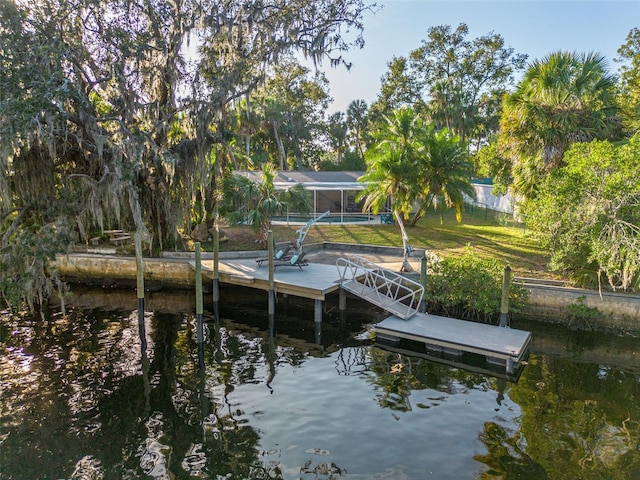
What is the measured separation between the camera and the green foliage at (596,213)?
37.4ft

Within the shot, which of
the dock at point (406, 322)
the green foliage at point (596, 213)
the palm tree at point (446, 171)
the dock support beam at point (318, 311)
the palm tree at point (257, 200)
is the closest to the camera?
the dock at point (406, 322)

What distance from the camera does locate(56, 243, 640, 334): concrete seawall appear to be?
39.7ft

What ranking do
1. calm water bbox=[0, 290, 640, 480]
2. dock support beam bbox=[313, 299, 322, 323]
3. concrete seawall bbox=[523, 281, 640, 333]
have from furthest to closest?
dock support beam bbox=[313, 299, 322, 323], concrete seawall bbox=[523, 281, 640, 333], calm water bbox=[0, 290, 640, 480]

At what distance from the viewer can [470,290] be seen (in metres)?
12.4

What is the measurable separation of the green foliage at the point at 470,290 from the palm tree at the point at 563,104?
571 centimetres

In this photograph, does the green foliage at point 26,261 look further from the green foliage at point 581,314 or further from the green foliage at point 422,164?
the green foliage at point 581,314

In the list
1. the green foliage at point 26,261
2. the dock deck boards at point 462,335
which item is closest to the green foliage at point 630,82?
the dock deck boards at point 462,335

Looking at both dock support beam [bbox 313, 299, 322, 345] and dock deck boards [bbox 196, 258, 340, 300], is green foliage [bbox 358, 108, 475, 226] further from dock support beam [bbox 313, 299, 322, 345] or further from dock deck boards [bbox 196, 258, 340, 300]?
dock support beam [bbox 313, 299, 322, 345]

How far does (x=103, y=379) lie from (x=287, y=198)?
10.4 metres

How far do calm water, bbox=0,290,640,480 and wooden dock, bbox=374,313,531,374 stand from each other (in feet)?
1.70

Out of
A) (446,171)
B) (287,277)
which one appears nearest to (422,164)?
(446,171)

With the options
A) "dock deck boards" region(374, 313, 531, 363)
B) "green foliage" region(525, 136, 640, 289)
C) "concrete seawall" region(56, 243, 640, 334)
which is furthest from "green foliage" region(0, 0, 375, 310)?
"green foliage" region(525, 136, 640, 289)

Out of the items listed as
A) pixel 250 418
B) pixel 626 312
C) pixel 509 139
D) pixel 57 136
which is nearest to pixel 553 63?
pixel 509 139

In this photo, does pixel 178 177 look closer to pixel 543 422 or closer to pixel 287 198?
pixel 287 198
